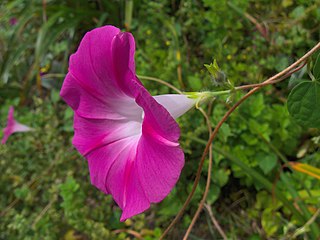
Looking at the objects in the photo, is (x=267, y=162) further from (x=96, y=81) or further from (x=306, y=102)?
(x=96, y=81)

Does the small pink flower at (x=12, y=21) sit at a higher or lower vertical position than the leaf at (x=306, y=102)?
lower

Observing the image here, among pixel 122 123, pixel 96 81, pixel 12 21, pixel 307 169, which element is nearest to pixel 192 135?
pixel 307 169

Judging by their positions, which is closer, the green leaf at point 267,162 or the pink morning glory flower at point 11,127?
the green leaf at point 267,162

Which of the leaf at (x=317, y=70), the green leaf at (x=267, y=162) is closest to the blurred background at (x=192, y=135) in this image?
the green leaf at (x=267, y=162)

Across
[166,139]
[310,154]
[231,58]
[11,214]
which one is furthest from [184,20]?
Answer: [166,139]

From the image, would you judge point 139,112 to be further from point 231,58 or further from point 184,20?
point 184,20

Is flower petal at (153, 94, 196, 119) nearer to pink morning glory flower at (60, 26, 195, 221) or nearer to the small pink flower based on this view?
pink morning glory flower at (60, 26, 195, 221)

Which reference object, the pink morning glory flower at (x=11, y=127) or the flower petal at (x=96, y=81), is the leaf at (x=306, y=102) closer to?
the flower petal at (x=96, y=81)
